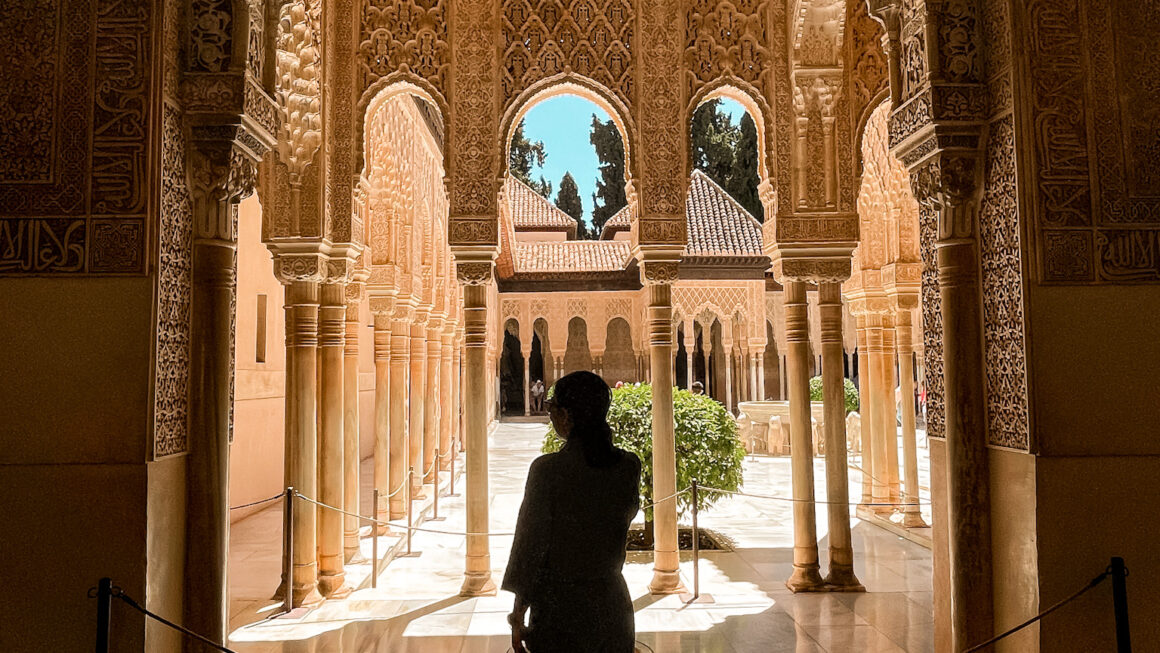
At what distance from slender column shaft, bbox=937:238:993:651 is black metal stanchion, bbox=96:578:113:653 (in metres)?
3.38

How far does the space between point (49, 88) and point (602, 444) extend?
268cm

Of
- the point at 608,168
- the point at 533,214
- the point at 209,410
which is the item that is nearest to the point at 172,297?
the point at 209,410

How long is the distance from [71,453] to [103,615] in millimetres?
666

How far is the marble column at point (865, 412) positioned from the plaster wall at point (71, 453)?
331 inches

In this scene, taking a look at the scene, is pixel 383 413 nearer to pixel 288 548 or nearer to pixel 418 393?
pixel 418 393

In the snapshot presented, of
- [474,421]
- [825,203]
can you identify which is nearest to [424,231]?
[474,421]

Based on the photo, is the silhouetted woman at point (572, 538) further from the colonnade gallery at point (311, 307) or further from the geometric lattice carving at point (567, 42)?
the geometric lattice carving at point (567, 42)

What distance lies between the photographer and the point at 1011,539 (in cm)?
315

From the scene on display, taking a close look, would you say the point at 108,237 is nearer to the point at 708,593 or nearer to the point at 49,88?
the point at 49,88

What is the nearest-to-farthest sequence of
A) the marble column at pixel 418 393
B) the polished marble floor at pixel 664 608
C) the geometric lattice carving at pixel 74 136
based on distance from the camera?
the geometric lattice carving at pixel 74 136, the polished marble floor at pixel 664 608, the marble column at pixel 418 393

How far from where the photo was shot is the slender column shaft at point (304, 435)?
20.0ft

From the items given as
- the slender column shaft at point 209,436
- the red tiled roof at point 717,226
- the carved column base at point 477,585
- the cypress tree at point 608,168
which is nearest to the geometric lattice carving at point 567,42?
the slender column shaft at point 209,436

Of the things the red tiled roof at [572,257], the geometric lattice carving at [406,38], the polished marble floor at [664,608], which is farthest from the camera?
the red tiled roof at [572,257]

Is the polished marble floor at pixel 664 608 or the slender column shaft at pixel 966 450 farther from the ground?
the slender column shaft at pixel 966 450
